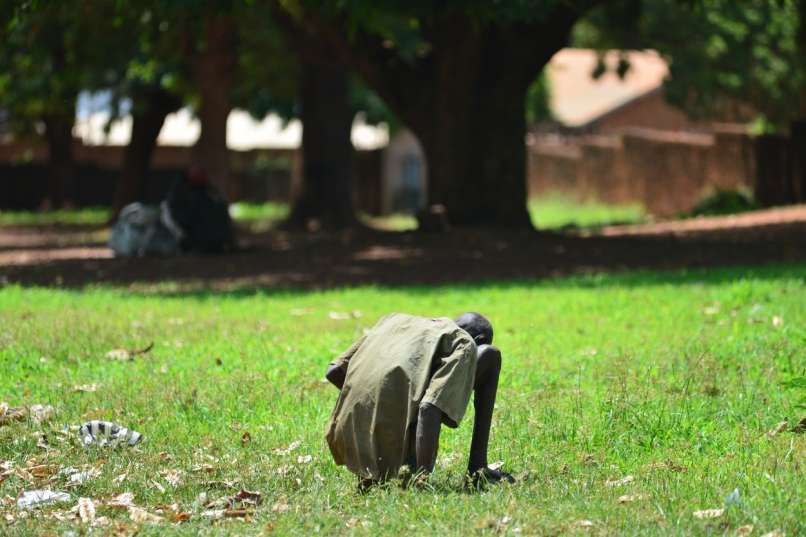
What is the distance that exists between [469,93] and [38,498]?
571 inches

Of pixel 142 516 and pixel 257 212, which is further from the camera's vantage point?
pixel 257 212

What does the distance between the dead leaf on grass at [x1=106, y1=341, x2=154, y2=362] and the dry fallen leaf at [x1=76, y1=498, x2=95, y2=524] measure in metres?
3.89

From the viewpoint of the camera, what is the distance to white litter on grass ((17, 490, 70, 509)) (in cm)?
686

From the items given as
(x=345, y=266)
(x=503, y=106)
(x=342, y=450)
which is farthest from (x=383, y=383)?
(x=503, y=106)

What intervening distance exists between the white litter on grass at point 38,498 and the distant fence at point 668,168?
20.3 meters

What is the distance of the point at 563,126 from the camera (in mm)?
47438

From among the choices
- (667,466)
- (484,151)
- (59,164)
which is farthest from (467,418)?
(59,164)

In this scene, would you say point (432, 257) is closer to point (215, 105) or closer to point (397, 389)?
point (215, 105)

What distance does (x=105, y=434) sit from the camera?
8070 mm

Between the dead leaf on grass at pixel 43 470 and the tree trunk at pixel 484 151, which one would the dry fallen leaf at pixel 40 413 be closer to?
the dead leaf on grass at pixel 43 470

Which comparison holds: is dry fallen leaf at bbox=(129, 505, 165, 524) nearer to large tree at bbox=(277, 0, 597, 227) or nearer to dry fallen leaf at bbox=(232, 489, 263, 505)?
dry fallen leaf at bbox=(232, 489, 263, 505)

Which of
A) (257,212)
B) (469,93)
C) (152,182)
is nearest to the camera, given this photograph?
(469,93)

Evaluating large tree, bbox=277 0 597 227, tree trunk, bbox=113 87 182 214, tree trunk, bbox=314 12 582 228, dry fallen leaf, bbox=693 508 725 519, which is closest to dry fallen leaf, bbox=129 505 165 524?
dry fallen leaf, bbox=693 508 725 519

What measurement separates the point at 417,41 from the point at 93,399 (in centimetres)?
1674
